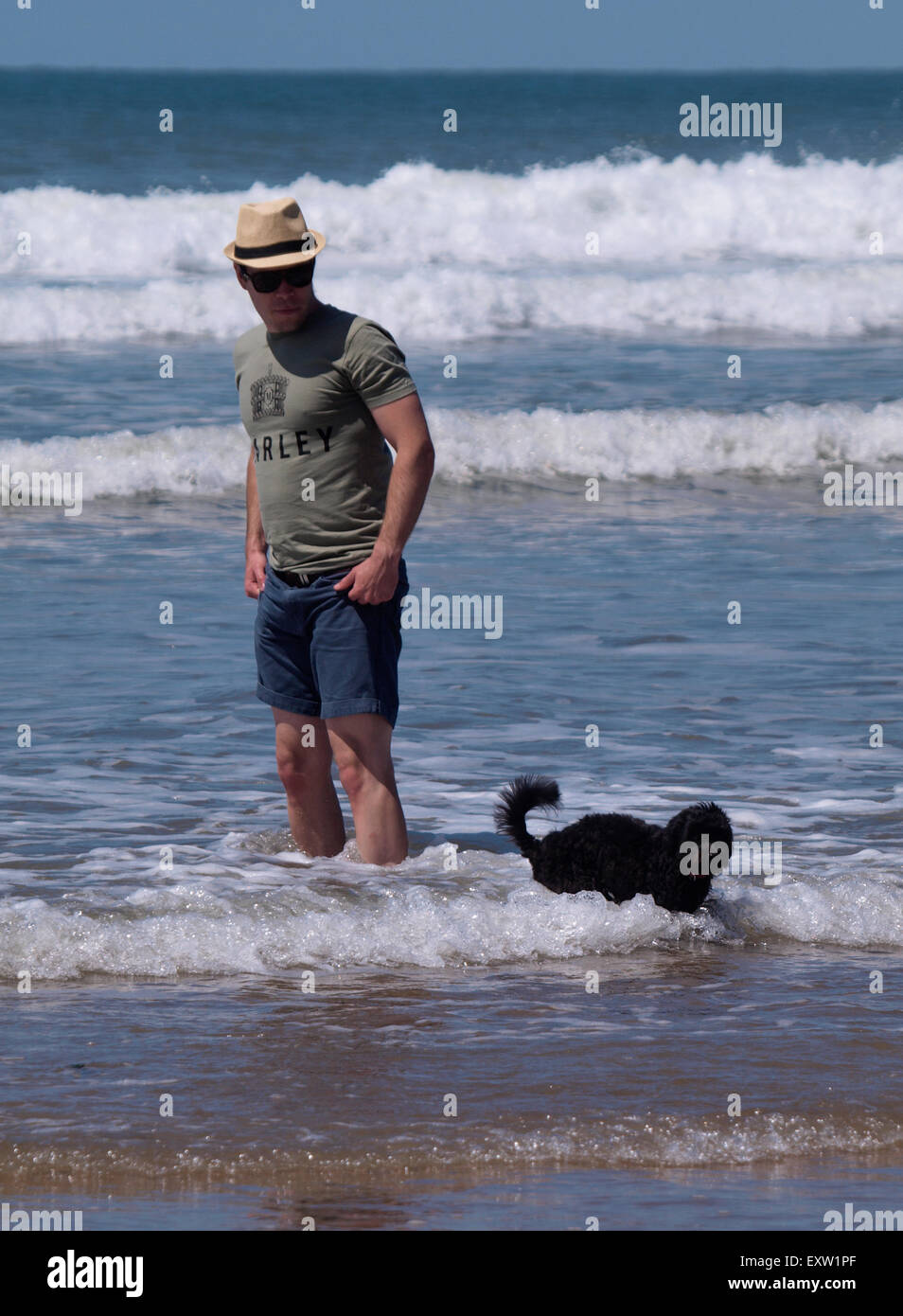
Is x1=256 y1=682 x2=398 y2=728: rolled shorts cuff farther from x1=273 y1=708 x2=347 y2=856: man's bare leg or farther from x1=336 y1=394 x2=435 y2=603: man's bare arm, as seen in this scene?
x1=336 y1=394 x2=435 y2=603: man's bare arm

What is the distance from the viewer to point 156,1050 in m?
4.12

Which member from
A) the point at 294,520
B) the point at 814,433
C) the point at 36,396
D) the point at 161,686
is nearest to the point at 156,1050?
the point at 294,520

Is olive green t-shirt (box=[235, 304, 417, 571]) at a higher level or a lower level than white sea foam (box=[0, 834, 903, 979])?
higher

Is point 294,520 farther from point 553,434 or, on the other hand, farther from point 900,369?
point 900,369

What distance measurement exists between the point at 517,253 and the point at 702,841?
82.1ft

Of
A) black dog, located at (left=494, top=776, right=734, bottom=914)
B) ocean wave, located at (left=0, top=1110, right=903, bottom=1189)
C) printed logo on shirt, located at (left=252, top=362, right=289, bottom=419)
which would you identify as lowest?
ocean wave, located at (left=0, top=1110, right=903, bottom=1189)

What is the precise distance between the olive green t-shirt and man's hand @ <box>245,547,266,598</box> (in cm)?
27

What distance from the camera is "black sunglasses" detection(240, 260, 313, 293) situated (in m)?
4.78

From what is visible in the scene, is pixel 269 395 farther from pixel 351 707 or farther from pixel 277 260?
pixel 351 707

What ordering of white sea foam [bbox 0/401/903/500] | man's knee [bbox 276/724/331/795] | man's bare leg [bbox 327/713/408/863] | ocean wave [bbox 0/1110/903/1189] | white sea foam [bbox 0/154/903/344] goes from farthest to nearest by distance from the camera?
white sea foam [bbox 0/154/903/344]
white sea foam [bbox 0/401/903/500]
man's knee [bbox 276/724/331/795]
man's bare leg [bbox 327/713/408/863]
ocean wave [bbox 0/1110/903/1189]

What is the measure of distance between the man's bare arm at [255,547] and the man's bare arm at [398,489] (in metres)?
0.58

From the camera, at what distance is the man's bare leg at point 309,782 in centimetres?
531

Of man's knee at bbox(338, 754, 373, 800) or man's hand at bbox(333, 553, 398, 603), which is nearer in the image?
man's hand at bbox(333, 553, 398, 603)

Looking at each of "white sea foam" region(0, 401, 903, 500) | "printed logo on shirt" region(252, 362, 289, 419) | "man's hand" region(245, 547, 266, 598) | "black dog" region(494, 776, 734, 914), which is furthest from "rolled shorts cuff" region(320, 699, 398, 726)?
"white sea foam" region(0, 401, 903, 500)
